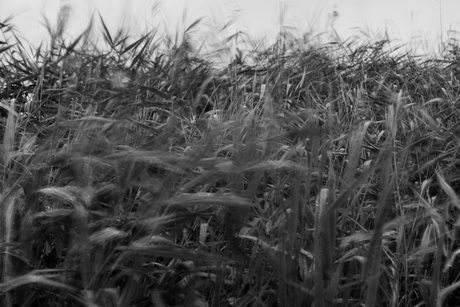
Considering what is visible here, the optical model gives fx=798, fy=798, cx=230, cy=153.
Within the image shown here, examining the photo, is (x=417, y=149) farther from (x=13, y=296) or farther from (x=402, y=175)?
(x=13, y=296)

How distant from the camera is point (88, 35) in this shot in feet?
9.11

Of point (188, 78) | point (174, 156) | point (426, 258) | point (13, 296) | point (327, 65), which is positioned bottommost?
point (13, 296)

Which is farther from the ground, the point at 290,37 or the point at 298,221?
the point at 290,37

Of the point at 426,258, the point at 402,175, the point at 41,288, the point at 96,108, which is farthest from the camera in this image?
the point at 96,108

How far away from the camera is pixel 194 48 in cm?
291

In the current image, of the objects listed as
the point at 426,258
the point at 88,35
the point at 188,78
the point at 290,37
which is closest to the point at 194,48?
the point at 188,78

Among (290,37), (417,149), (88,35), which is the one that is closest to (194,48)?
(88,35)

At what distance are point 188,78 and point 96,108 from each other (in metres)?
0.58

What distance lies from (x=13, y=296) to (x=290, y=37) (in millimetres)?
2170

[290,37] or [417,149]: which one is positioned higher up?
[290,37]

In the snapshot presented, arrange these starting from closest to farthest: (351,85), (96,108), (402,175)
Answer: (402,175) < (96,108) < (351,85)

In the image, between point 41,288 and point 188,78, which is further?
point 188,78

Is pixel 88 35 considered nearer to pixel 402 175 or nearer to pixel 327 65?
pixel 327 65

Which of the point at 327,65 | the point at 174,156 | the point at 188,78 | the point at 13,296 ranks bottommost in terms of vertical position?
the point at 13,296
